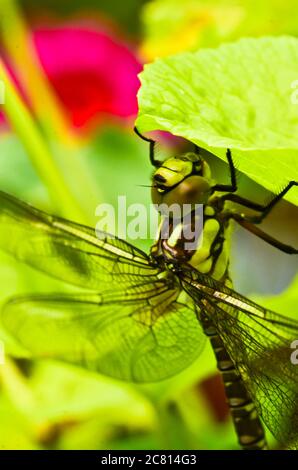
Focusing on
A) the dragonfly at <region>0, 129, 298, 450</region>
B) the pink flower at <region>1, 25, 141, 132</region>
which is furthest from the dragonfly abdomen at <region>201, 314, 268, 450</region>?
the pink flower at <region>1, 25, 141, 132</region>

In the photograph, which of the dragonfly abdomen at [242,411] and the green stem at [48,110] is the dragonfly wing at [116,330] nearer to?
the dragonfly abdomen at [242,411]

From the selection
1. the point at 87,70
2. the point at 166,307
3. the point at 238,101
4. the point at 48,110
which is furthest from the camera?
the point at 87,70

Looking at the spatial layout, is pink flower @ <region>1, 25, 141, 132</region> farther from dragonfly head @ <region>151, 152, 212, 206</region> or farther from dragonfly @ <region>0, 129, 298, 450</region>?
dragonfly head @ <region>151, 152, 212, 206</region>

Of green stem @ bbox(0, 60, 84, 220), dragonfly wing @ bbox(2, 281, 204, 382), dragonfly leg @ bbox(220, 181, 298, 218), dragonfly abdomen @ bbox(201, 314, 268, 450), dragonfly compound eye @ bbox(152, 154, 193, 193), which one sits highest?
green stem @ bbox(0, 60, 84, 220)

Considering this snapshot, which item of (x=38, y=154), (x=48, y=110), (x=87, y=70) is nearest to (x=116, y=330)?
(x=38, y=154)

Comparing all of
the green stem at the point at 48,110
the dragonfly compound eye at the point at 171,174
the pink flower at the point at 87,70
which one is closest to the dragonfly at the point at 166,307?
the dragonfly compound eye at the point at 171,174

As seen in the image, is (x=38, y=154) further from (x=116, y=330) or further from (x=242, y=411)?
(x=242, y=411)

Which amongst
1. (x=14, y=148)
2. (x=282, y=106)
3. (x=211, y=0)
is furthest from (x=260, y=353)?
(x=14, y=148)
